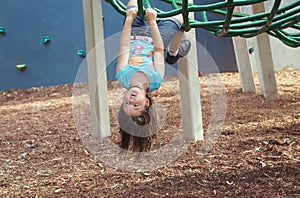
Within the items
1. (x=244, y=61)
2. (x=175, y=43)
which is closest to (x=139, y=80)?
(x=175, y=43)

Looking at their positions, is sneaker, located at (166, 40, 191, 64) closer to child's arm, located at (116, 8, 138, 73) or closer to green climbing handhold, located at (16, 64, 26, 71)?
child's arm, located at (116, 8, 138, 73)

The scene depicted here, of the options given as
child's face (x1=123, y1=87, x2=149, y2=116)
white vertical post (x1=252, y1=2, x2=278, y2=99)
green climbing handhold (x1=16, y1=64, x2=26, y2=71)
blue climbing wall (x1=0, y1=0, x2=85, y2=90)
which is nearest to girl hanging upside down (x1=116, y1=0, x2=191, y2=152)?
child's face (x1=123, y1=87, x2=149, y2=116)

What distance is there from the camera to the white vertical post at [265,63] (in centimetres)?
431

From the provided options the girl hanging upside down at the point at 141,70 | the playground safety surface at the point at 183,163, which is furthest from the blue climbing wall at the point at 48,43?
the girl hanging upside down at the point at 141,70

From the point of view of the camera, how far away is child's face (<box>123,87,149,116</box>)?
245 centimetres

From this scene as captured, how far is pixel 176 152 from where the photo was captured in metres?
3.00

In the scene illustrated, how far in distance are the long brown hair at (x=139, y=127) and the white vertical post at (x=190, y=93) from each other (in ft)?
1.33

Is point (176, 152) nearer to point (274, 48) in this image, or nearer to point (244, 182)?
point (244, 182)

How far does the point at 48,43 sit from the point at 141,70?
424cm

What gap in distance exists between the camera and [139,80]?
2502 mm

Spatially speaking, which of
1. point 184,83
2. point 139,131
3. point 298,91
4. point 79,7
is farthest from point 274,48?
point 139,131

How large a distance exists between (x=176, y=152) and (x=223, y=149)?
11.2 inches

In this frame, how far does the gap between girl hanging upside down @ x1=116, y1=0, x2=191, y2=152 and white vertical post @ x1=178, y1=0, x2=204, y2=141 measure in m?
0.26

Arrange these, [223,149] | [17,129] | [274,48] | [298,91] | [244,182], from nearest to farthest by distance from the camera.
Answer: [244,182]
[223,149]
[17,129]
[298,91]
[274,48]
